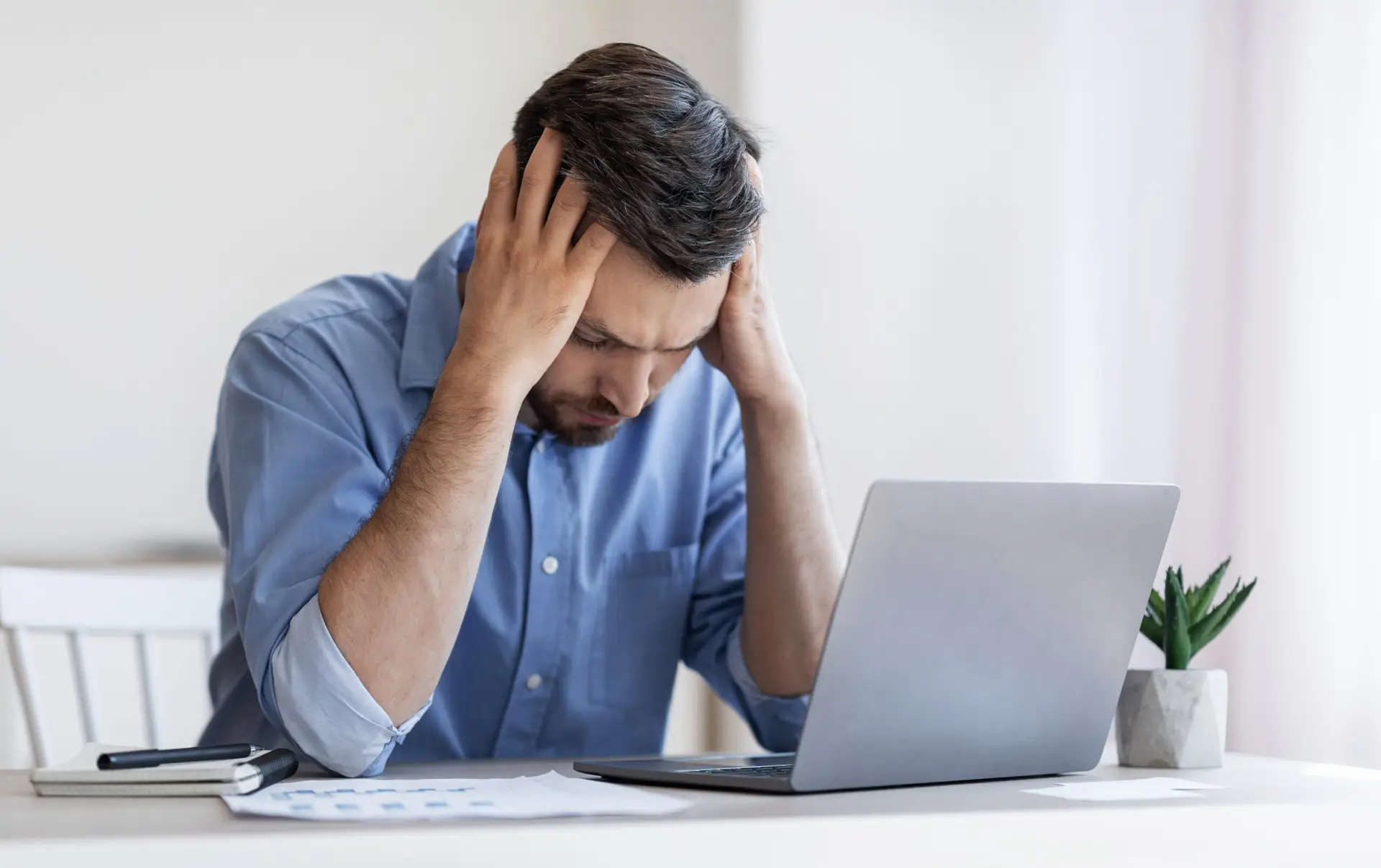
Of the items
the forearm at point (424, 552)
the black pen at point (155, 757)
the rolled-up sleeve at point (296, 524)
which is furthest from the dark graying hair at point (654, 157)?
the black pen at point (155, 757)

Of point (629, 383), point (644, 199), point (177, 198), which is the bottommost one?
point (629, 383)

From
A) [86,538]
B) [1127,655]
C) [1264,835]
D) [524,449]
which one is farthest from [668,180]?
[86,538]

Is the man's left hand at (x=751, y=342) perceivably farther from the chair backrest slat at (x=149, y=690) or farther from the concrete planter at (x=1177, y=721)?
the chair backrest slat at (x=149, y=690)

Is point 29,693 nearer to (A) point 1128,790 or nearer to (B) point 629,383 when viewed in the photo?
(B) point 629,383

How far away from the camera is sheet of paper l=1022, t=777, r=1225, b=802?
30.0 inches

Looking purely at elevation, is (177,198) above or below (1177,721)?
above

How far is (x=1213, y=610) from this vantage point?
1.06 meters

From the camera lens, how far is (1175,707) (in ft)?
3.28

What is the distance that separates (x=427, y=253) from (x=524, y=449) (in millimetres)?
1072

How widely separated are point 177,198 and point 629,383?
50.8 inches

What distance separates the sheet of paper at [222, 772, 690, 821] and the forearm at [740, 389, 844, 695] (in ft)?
1.56

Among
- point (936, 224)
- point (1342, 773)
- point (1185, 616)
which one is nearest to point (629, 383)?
point (1185, 616)

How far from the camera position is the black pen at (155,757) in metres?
0.78

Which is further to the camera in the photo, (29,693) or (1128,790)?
(29,693)
